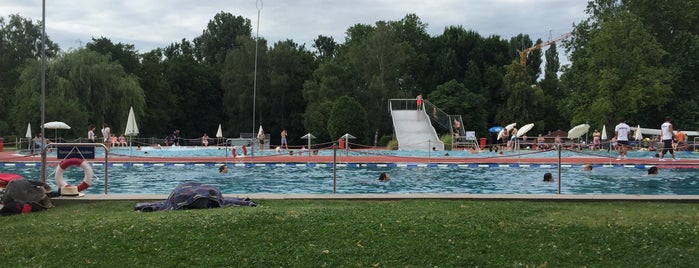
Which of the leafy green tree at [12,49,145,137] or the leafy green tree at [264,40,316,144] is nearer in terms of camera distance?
the leafy green tree at [12,49,145,137]

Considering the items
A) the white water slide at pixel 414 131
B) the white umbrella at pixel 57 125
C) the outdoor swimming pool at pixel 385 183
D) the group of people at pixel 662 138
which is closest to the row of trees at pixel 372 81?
the white umbrella at pixel 57 125

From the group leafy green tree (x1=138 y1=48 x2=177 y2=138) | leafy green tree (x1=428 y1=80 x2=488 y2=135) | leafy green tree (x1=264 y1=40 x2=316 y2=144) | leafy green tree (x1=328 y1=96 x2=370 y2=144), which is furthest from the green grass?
leafy green tree (x1=138 y1=48 x2=177 y2=138)

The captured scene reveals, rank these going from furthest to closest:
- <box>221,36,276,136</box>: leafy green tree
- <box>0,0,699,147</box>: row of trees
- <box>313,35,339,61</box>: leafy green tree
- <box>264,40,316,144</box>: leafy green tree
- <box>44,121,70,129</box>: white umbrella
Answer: <box>313,35,339,61</box>: leafy green tree → <box>264,40,316,144</box>: leafy green tree → <box>221,36,276,136</box>: leafy green tree → <box>0,0,699,147</box>: row of trees → <box>44,121,70,129</box>: white umbrella

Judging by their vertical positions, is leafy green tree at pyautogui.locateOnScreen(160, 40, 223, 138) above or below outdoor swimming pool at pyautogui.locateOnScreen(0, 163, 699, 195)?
above

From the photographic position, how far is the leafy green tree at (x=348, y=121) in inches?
1750

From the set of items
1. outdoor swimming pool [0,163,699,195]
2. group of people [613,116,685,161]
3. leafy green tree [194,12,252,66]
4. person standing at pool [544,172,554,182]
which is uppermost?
leafy green tree [194,12,252,66]

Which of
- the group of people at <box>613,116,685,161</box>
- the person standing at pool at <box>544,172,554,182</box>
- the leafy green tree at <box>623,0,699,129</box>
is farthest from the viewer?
the leafy green tree at <box>623,0,699,129</box>

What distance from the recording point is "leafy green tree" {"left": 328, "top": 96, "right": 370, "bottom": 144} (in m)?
44.4

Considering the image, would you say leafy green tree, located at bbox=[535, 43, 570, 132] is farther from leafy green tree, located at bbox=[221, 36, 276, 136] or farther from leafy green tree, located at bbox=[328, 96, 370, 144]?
leafy green tree, located at bbox=[221, 36, 276, 136]

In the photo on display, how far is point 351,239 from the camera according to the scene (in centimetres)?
652

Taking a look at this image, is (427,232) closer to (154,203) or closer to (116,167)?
(154,203)

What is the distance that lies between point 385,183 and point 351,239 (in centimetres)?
1118

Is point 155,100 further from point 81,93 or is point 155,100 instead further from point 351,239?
point 351,239

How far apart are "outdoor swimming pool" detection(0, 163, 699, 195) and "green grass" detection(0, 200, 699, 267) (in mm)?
7949
